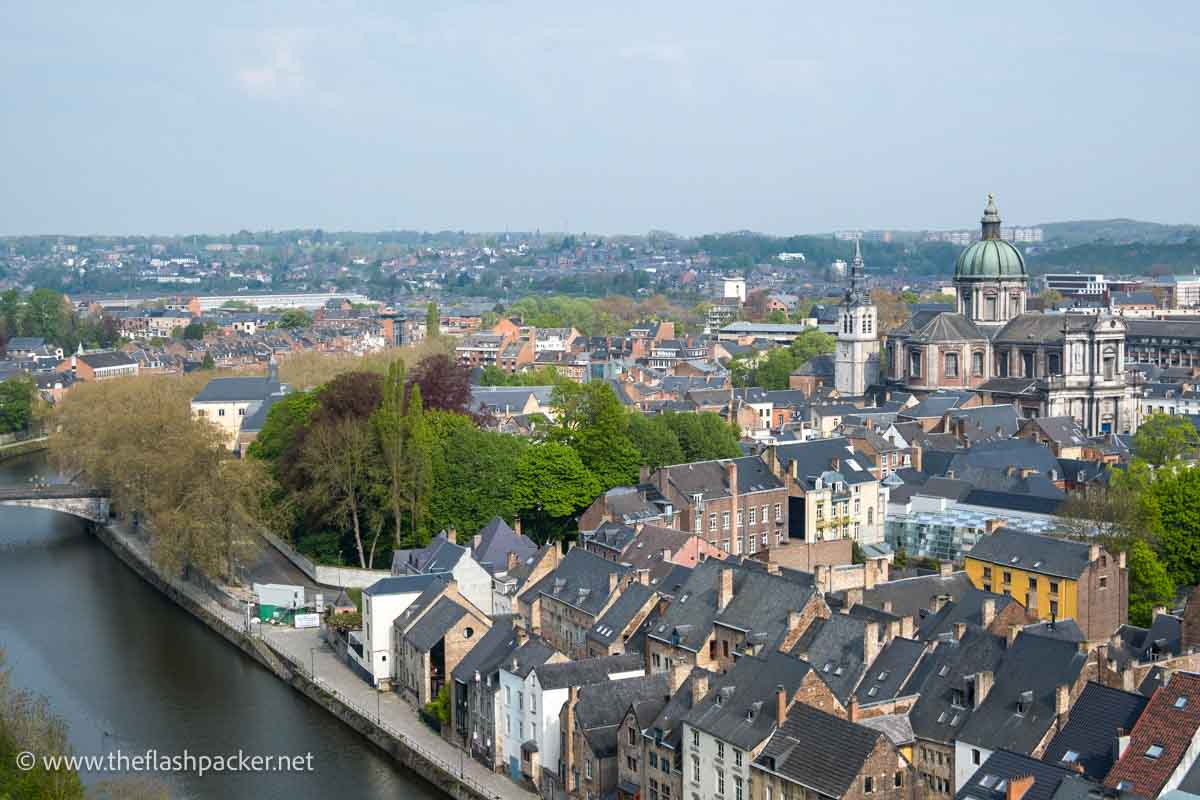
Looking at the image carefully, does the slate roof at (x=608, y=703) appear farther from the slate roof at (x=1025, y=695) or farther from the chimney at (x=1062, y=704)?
the chimney at (x=1062, y=704)

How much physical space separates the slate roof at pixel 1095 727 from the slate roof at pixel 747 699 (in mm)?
4345

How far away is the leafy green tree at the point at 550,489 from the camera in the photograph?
4731cm

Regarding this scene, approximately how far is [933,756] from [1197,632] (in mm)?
7168

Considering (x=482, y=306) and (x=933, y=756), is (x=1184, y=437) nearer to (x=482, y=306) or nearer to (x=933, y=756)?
(x=933, y=756)

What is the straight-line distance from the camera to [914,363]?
244ft

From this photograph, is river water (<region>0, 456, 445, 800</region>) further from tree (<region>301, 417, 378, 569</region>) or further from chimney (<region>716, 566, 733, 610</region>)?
chimney (<region>716, 566, 733, 610</region>)

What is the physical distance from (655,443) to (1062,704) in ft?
92.1

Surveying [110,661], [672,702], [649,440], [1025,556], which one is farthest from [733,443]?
[672,702]

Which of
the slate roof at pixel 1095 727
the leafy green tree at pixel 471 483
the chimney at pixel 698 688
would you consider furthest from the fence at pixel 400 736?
the slate roof at pixel 1095 727

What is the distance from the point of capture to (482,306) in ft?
543

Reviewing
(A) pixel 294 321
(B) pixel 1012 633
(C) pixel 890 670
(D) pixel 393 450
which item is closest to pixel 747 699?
(C) pixel 890 670

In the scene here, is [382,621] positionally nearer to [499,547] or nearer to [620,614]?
[499,547]

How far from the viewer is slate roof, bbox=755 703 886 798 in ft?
79.5

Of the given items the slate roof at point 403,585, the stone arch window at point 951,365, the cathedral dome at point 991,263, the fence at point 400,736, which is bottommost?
the fence at point 400,736
